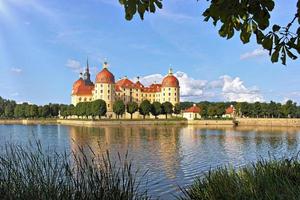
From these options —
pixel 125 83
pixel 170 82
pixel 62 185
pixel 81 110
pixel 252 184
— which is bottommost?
pixel 252 184

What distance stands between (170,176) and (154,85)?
102091mm

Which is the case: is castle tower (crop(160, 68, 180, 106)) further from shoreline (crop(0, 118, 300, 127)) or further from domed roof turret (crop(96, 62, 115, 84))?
shoreline (crop(0, 118, 300, 127))

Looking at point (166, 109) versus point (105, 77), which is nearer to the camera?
point (166, 109)

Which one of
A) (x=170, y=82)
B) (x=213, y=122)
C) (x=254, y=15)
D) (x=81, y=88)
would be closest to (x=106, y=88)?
(x=81, y=88)

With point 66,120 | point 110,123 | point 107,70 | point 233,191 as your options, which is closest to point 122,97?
point 107,70

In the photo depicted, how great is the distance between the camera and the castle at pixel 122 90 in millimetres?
101550

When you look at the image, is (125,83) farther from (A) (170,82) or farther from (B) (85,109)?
(B) (85,109)

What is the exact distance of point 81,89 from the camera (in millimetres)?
117500

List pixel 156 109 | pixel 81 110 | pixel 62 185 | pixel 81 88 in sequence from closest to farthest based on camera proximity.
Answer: pixel 62 185, pixel 156 109, pixel 81 110, pixel 81 88

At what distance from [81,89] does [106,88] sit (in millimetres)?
18304

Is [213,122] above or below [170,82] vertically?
below

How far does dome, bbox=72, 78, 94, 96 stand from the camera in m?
116

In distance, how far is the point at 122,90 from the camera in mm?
109188

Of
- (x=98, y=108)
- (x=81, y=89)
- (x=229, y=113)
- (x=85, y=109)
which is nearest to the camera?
→ (x=98, y=108)
